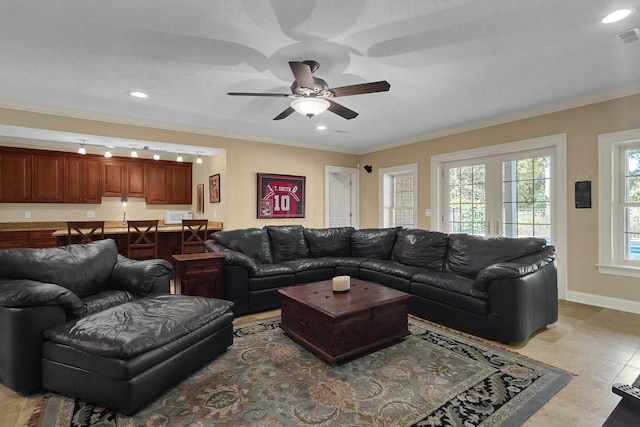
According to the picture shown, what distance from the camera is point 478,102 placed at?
156 inches

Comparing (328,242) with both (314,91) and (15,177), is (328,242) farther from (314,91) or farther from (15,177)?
(15,177)

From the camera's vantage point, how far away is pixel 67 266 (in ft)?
8.43

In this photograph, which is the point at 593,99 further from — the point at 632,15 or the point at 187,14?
the point at 187,14

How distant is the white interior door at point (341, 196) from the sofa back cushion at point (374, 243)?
74.2 inches

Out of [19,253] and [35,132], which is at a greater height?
[35,132]

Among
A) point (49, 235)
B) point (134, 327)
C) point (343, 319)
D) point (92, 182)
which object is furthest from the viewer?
point (92, 182)

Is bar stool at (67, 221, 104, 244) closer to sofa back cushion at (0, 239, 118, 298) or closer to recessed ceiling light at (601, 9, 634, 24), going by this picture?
sofa back cushion at (0, 239, 118, 298)

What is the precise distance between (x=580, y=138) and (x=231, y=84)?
4.29 metres

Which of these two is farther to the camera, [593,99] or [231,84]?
[593,99]

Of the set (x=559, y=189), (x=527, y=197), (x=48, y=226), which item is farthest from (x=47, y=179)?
(x=559, y=189)

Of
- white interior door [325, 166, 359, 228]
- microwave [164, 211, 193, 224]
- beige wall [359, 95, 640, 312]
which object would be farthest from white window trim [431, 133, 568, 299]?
microwave [164, 211, 193, 224]

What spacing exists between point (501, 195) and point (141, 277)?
485 centimetres

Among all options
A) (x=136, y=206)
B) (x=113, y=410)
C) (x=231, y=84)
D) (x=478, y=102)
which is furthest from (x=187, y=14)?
(x=136, y=206)

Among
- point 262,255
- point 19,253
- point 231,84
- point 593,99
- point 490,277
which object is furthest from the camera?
point 262,255
